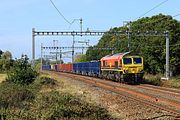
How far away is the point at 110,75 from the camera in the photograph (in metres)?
43.1

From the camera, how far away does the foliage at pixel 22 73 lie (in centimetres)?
3669

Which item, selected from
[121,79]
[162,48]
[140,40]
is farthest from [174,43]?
[121,79]

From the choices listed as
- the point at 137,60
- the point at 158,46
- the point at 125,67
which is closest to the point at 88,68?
the point at 158,46

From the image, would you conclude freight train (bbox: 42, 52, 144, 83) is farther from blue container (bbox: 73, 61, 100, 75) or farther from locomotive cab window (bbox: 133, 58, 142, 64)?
blue container (bbox: 73, 61, 100, 75)

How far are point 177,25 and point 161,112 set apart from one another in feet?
183

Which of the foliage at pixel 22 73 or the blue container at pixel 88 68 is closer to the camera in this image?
the foliage at pixel 22 73

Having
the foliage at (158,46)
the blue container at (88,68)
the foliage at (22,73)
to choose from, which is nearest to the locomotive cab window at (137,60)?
the foliage at (22,73)

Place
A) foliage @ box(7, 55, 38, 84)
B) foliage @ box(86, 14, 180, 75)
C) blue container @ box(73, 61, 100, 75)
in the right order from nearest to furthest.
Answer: foliage @ box(7, 55, 38, 84)
blue container @ box(73, 61, 100, 75)
foliage @ box(86, 14, 180, 75)

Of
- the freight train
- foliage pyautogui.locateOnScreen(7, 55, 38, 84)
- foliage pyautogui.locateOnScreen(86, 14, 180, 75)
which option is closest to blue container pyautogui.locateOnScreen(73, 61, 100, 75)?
foliage pyautogui.locateOnScreen(86, 14, 180, 75)

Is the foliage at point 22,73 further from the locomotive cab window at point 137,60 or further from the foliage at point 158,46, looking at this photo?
the foliage at point 158,46

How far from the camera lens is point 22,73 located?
121 ft

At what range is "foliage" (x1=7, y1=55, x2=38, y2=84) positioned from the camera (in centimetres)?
3669

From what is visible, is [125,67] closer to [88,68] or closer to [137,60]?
[137,60]

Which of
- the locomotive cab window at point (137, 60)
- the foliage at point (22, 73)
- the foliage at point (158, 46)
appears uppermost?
the foliage at point (158, 46)
